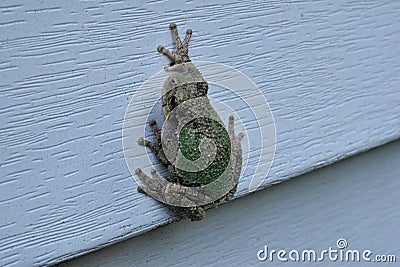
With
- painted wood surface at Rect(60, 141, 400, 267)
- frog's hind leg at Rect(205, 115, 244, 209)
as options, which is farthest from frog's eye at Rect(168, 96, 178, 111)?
painted wood surface at Rect(60, 141, 400, 267)

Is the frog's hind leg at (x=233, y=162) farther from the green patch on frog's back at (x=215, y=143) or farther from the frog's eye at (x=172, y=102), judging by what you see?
the frog's eye at (x=172, y=102)

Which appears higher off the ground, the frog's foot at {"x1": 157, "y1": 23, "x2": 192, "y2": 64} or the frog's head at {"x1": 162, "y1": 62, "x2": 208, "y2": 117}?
the frog's foot at {"x1": 157, "y1": 23, "x2": 192, "y2": 64}

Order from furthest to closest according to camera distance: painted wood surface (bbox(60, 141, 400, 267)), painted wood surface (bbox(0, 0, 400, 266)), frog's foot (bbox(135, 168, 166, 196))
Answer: painted wood surface (bbox(60, 141, 400, 267)), frog's foot (bbox(135, 168, 166, 196)), painted wood surface (bbox(0, 0, 400, 266))

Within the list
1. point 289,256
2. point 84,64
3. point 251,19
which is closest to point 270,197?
point 289,256

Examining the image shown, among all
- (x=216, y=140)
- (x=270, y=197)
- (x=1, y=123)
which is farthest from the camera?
(x=270, y=197)

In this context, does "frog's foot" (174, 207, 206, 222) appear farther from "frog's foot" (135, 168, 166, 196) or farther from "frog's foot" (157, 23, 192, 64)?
"frog's foot" (157, 23, 192, 64)

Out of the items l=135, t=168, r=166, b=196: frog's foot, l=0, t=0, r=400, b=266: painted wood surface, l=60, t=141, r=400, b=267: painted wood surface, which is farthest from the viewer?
l=60, t=141, r=400, b=267: painted wood surface

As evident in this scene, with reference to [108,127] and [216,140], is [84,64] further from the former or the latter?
[216,140]

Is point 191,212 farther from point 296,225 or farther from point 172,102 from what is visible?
point 296,225
